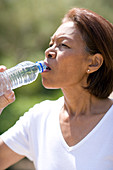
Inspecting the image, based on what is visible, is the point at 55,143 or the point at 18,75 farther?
the point at 18,75

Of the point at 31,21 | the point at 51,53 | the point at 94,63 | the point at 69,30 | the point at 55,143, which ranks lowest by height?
the point at 31,21

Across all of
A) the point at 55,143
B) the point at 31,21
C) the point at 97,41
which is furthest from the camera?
the point at 31,21

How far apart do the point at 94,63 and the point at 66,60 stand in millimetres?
210

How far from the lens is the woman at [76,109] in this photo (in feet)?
6.50

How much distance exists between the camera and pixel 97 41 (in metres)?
2.00

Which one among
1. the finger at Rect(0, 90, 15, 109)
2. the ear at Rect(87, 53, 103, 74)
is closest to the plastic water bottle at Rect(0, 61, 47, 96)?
the finger at Rect(0, 90, 15, 109)

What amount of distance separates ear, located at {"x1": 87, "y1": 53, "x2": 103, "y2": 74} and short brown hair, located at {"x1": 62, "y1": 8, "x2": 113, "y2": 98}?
0.03m

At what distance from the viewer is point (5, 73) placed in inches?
87.0

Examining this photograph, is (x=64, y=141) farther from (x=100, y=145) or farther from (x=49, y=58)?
(x=49, y=58)

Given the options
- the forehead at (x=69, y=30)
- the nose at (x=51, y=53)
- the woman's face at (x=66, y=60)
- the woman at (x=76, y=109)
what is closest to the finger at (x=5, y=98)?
the woman at (x=76, y=109)

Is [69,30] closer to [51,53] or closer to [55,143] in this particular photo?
[51,53]

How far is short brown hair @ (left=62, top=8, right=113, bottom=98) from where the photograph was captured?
6.55 ft

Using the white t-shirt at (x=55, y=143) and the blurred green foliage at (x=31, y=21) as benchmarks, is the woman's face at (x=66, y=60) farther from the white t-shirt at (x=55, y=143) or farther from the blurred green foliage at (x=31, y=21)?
the blurred green foliage at (x=31, y=21)

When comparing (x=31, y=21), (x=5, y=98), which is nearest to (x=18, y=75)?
(x=5, y=98)
